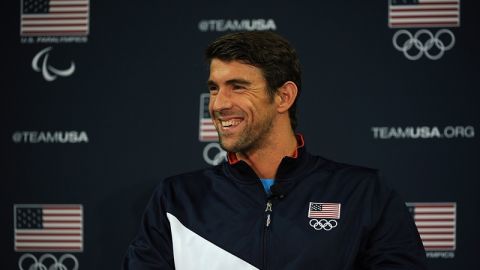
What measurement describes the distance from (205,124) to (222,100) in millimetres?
1065

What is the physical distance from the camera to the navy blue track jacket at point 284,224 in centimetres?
178

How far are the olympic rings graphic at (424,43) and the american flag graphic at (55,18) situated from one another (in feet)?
4.96

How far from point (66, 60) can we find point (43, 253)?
0.95 m

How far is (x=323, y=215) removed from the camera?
1.83 meters

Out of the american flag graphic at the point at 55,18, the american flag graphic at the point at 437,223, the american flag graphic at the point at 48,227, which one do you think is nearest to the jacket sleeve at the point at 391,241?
the american flag graphic at the point at 437,223

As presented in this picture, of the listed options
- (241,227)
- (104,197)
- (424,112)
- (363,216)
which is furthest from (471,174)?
(104,197)

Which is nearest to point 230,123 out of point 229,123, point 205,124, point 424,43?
point 229,123

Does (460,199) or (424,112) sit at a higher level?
(424,112)

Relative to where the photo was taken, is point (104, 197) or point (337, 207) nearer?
point (337, 207)

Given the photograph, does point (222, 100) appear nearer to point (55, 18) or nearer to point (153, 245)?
point (153, 245)

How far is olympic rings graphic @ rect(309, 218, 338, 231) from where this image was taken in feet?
5.91

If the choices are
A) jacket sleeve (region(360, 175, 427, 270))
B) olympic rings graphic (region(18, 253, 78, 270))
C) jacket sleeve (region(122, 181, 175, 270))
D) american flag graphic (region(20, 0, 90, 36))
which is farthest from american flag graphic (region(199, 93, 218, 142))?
jacket sleeve (region(360, 175, 427, 270))

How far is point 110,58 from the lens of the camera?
297 centimetres

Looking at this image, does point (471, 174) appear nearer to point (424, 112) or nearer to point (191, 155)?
point (424, 112)
